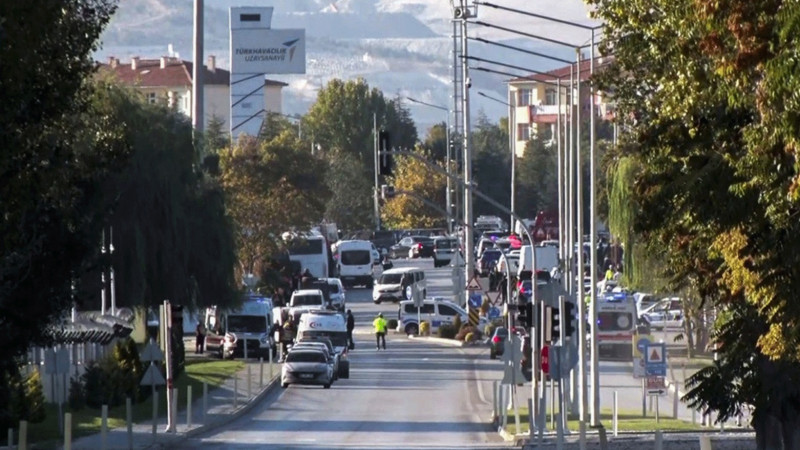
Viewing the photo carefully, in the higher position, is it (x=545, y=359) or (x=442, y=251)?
(x=442, y=251)

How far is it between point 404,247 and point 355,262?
2438cm

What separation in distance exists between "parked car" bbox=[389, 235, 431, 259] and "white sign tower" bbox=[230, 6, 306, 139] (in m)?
13.7

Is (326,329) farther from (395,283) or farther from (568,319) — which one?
(395,283)

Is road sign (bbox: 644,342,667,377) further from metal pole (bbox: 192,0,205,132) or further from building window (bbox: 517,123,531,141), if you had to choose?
building window (bbox: 517,123,531,141)

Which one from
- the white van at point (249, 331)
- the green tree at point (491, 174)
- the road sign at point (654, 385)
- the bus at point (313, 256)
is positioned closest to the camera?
the road sign at point (654, 385)

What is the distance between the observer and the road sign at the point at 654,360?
37062mm

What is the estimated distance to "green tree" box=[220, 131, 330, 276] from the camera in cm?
8344

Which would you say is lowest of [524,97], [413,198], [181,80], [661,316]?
[661,316]

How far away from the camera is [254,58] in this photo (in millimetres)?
134750

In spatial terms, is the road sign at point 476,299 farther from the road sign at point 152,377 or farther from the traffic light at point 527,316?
the road sign at point 152,377

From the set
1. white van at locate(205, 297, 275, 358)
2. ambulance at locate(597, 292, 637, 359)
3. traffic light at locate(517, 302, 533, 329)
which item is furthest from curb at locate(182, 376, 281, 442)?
ambulance at locate(597, 292, 637, 359)

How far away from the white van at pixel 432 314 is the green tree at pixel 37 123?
4416 centimetres

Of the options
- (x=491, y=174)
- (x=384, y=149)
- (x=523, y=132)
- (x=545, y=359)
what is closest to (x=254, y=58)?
(x=491, y=174)

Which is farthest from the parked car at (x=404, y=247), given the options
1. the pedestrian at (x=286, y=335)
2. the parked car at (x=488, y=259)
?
the pedestrian at (x=286, y=335)
